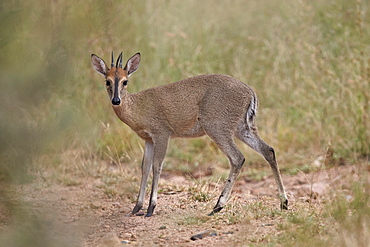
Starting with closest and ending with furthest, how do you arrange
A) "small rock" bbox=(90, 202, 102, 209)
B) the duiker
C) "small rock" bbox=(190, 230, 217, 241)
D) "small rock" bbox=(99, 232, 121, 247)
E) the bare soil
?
the bare soil < "small rock" bbox=(99, 232, 121, 247) < "small rock" bbox=(190, 230, 217, 241) < the duiker < "small rock" bbox=(90, 202, 102, 209)

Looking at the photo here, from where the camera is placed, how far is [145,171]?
264 inches

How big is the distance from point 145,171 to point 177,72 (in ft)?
13.0

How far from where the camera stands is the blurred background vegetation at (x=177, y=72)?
332 centimetres

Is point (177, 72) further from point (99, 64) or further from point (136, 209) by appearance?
point (136, 209)

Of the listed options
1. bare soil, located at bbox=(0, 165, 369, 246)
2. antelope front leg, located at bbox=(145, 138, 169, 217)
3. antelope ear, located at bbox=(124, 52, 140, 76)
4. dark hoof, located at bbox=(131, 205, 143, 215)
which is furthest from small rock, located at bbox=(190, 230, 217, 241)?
antelope ear, located at bbox=(124, 52, 140, 76)

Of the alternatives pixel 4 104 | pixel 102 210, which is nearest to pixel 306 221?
pixel 102 210

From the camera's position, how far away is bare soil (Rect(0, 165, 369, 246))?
495 centimetres

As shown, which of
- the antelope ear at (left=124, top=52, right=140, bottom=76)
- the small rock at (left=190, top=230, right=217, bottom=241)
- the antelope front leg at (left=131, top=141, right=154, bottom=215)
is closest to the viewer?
the small rock at (left=190, top=230, right=217, bottom=241)

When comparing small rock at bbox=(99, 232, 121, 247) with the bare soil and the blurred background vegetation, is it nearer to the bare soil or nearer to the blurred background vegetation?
the bare soil

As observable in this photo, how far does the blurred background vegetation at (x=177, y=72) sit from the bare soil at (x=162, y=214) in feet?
1.18

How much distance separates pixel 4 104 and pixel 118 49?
21.5ft

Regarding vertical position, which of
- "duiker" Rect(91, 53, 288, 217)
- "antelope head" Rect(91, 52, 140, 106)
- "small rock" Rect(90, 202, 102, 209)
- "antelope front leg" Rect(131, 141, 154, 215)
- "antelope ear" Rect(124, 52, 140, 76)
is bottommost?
"small rock" Rect(90, 202, 102, 209)

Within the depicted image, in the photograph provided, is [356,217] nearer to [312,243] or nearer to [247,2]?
[312,243]

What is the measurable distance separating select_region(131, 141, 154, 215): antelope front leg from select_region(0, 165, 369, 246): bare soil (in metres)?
0.17
